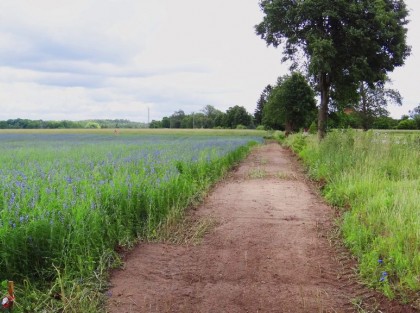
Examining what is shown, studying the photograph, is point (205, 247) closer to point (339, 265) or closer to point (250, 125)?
point (339, 265)

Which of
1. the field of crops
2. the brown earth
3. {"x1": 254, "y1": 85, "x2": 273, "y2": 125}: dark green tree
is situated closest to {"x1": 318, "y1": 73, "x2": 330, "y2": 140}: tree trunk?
the brown earth

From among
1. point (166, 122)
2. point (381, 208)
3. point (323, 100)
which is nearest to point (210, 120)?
point (166, 122)

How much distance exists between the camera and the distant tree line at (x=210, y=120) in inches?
4540

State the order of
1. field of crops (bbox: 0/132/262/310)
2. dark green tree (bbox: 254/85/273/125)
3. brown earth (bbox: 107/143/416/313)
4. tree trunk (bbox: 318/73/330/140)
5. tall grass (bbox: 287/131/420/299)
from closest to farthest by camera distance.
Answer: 1. brown earth (bbox: 107/143/416/313)
2. field of crops (bbox: 0/132/262/310)
3. tall grass (bbox: 287/131/420/299)
4. tree trunk (bbox: 318/73/330/140)
5. dark green tree (bbox: 254/85/273/125)

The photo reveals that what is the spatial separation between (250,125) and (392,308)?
109 meters

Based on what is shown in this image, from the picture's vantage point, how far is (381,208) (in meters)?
6.68

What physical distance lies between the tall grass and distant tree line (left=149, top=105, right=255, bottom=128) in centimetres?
9752

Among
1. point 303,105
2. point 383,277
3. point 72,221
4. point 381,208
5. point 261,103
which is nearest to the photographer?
point 383,277

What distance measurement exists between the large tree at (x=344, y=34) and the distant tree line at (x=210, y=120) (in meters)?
87.2

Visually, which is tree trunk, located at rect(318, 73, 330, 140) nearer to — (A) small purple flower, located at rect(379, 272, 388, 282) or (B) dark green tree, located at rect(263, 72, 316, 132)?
(A) small purple flower, located at rect(379, 272, 388, 282)

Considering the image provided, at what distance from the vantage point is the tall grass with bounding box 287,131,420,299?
4.71 meters

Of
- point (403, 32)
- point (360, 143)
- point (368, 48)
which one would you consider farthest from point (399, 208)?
point (403, 32)

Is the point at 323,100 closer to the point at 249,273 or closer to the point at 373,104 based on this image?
the point at 249,273

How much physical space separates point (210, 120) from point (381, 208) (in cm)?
12873
